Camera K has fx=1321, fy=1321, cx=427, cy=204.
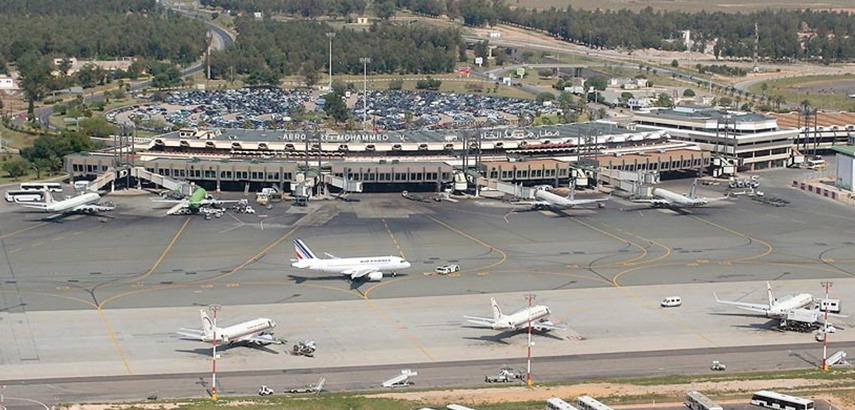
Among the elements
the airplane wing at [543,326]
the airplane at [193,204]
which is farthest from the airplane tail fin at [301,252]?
the airplane at [193,204]

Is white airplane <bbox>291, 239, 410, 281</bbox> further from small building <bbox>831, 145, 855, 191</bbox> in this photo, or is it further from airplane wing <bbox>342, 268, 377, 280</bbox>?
small building <bbox>831, 145, 855, 191</bbox>

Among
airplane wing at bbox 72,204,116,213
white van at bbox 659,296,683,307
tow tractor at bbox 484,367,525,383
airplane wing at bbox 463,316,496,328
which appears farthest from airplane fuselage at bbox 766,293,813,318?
airplane wing at bbox 72,204,116,213

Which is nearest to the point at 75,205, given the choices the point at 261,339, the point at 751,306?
the point at 261,339

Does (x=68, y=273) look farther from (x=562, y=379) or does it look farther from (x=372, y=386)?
(x=562, y=379)

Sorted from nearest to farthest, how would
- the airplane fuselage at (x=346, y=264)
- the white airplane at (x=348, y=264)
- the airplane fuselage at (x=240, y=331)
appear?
the airplane fuselage at (x=240, y=331) < the white airplane at (x=348, y=264) < the airplane fuselage at (x=346, y=264)

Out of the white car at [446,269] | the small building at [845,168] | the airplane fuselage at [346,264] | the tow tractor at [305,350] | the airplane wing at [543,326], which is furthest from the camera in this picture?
the small building at [845,168]

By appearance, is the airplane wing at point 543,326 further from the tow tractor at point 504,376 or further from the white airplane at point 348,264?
the white airplane at point 348,264

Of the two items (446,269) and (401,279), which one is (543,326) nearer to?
(401,279)
